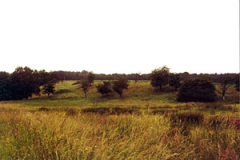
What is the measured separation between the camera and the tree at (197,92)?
59.6 m

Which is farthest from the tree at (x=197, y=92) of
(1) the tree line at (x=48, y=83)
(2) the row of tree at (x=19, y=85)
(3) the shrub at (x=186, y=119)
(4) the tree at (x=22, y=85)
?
(3) the shrub at (x=186, y=119)

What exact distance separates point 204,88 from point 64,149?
59552mm

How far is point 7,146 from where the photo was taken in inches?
210

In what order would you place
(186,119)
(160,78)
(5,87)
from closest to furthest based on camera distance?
(186,119) < (5,87) < (160,78)

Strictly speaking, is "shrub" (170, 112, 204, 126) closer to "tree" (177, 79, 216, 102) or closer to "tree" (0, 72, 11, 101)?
"tree" (177, 79, 216, 102)

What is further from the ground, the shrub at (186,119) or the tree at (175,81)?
the tree at (175,81)

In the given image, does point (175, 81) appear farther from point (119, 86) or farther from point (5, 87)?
point (5, 87)

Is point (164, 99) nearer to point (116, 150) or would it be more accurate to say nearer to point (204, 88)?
point (204, 88)

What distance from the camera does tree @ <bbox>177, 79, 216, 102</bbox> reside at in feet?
196

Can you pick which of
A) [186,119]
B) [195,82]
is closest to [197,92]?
[195,82]

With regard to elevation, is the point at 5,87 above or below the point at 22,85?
below

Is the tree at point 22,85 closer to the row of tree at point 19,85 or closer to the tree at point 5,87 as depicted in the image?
the row of tree at point 19,85

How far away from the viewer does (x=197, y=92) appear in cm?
6078

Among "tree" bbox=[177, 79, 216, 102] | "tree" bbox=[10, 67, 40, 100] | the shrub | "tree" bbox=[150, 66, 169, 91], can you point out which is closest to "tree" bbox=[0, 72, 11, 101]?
"tree" bbox=[10, 67, 40, 100]
